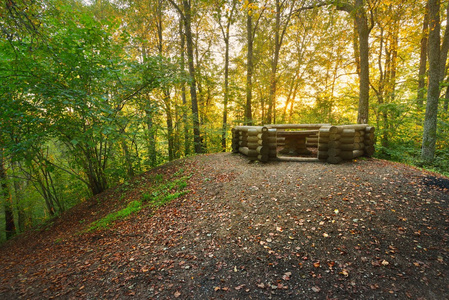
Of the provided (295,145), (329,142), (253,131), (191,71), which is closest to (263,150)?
(253,131)

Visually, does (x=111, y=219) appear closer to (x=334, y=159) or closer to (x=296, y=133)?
(x=334, y=159)

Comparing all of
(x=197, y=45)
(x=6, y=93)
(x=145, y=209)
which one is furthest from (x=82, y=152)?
(x=197, y=45)

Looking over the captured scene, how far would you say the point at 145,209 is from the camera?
5.31 meters

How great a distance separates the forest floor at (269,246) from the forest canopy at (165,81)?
8.76 feet

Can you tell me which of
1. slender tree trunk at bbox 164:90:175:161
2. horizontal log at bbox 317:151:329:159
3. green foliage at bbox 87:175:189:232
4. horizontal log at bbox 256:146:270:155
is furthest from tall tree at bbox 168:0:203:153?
horizontal log at bbox 317:151:329:159

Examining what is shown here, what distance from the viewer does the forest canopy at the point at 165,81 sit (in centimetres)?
445

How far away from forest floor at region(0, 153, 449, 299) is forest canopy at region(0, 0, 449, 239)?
2.67 meters

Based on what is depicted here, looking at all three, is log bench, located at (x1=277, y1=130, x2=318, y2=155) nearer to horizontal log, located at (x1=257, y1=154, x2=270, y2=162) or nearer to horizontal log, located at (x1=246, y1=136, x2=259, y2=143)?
horizontal log, located at (x1=246, y1=136, x2=259, y2=143)

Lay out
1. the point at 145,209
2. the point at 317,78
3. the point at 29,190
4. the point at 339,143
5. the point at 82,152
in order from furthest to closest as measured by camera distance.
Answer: the point at 317,78 < the point at 29,190 < the point at 82,152 < the point at 339,143 < the point at 145,209

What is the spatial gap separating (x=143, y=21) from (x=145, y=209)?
11.4m

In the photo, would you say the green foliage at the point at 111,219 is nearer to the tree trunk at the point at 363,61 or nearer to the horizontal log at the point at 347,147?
the horizontal log at the point at 347,147

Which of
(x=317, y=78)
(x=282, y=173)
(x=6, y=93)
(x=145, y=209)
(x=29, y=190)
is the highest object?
(x=317, y=78)

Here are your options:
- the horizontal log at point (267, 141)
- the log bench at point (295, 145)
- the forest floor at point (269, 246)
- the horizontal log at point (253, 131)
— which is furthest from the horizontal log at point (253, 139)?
the forest floor at point (269, 246)

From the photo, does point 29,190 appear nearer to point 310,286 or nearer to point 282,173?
point 282,173
